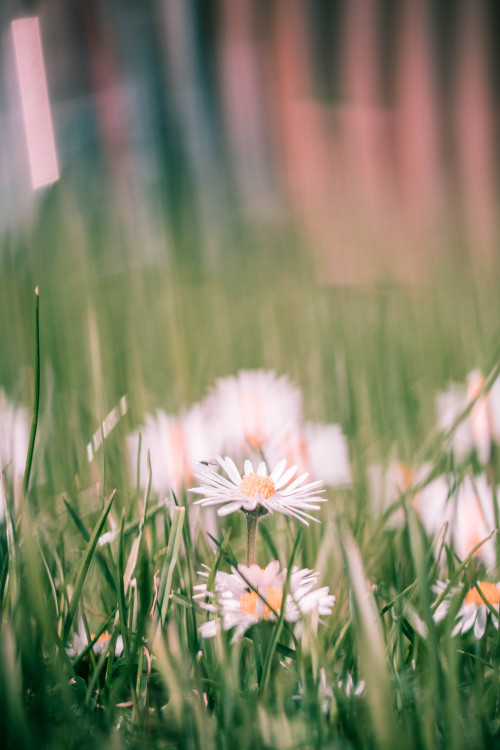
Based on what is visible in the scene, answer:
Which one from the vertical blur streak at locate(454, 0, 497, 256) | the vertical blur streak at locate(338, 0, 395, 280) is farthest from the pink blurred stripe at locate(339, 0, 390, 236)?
the vertical blur streak at locate(454, 0, 497, 256)

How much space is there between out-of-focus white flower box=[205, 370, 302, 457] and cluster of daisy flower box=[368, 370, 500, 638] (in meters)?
0.08

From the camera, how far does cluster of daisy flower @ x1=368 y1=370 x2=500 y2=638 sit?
0.27 m

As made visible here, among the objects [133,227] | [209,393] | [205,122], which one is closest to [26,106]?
[133,227]

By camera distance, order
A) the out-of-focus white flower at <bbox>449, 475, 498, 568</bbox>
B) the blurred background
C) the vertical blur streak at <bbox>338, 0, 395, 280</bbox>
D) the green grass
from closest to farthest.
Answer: the green grass
the out-of-focus white flower at <bbox>449, 475, 498, 568</bbox>
the blurred background
the vertical blur streak at <bbox>338, 0, 395, 280</bbox>

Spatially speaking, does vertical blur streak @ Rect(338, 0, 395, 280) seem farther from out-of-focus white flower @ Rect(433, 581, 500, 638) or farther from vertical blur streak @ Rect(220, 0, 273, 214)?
out-of-focus white flower @ Rect(433, 581, 500, 638)

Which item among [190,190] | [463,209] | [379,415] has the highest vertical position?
[190,190]

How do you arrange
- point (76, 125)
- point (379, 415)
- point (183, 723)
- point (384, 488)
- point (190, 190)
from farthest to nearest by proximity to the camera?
point (76, 125) → point (190, 190) → point (379, 415) → point (384, 488) → point (183, 723)

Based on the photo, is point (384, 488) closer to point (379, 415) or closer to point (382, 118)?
point (379, 415)

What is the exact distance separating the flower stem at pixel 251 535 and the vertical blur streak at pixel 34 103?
944 millimetres

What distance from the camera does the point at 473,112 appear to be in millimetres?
2260

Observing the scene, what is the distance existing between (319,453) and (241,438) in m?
0.06

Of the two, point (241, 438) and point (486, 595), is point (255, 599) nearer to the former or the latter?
point (486, 595)

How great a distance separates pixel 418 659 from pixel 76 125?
1843mm

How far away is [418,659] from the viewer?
0.25m
